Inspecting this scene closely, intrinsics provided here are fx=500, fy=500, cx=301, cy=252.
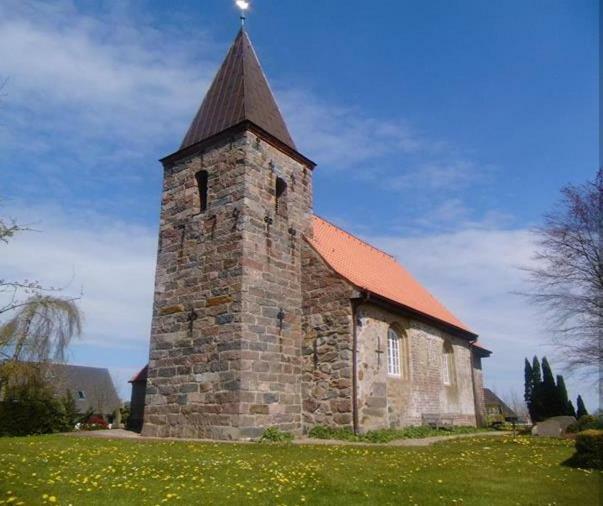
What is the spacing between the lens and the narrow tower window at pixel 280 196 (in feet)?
50.8

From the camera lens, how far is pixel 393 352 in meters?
16.1

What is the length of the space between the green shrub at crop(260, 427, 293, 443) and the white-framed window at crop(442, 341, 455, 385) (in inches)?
352

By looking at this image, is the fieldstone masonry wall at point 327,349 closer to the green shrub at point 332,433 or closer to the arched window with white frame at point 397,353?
the green shrub at point 332,433

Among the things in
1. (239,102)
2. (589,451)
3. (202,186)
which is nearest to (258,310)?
(202,186)

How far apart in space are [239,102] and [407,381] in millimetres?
10409

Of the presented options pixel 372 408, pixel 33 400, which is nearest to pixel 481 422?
pixel 372 408

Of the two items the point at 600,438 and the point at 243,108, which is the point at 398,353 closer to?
the point at 600,438

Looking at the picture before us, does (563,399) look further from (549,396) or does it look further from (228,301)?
(228,301)

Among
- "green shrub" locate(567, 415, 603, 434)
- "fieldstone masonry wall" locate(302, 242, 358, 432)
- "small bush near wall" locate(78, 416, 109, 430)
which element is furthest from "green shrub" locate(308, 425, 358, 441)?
"small bush near wall" locate(78, 416, 109, 430)

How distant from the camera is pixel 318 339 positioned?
14367mm

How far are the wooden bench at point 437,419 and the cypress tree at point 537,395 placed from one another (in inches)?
495

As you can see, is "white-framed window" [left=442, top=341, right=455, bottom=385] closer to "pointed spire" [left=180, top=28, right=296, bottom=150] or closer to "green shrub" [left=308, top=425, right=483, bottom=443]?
"green shrub" [left=308, top=425, right=483, bottom=443]

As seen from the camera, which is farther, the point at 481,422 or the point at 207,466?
the point at 481,422

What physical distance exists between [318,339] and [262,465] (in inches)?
255
